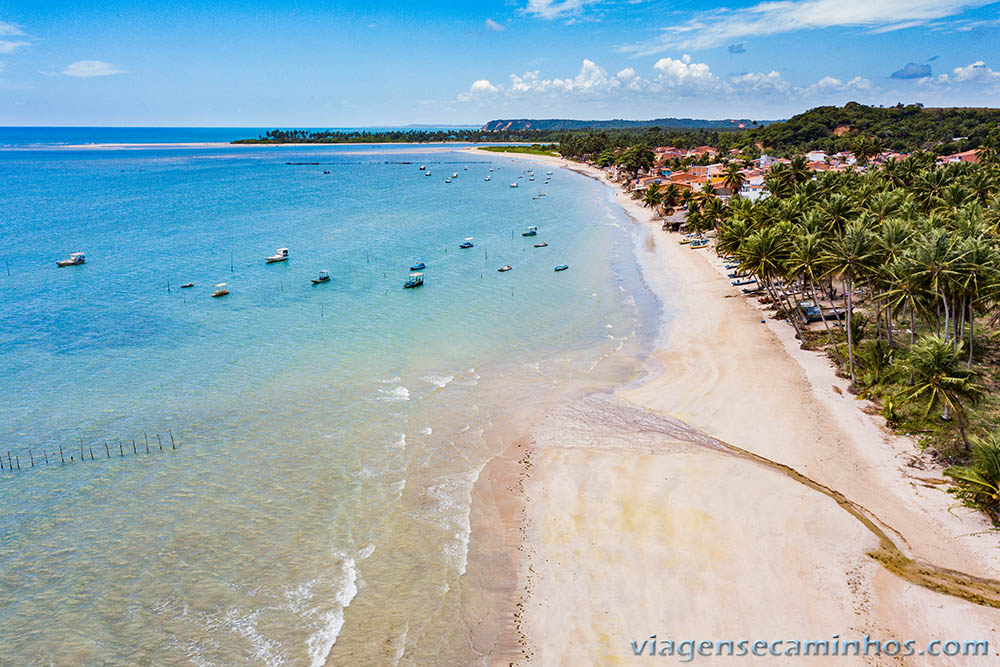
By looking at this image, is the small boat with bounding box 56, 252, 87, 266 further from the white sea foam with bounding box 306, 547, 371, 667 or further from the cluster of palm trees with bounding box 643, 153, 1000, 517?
the cluster of palm trees with bounding box 643, 153, 1000, 517

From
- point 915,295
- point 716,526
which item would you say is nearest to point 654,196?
point 915,295

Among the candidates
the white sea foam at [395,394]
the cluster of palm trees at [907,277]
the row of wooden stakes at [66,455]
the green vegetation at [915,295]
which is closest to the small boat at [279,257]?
the white sea foam at [395,394]

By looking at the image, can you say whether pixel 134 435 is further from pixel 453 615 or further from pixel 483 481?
pixel 453 615

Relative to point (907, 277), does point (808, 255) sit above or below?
above

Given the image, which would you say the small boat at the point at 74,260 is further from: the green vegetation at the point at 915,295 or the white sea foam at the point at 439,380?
the green vegetation at the point at 915,295

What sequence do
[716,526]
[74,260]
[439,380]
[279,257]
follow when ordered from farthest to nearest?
[279,257]
[74,260]
[439,380]
[716,526]

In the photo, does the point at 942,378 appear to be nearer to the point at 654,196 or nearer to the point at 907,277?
the point at 907,277

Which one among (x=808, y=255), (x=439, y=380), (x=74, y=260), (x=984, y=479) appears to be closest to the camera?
(x=984, y=479)
